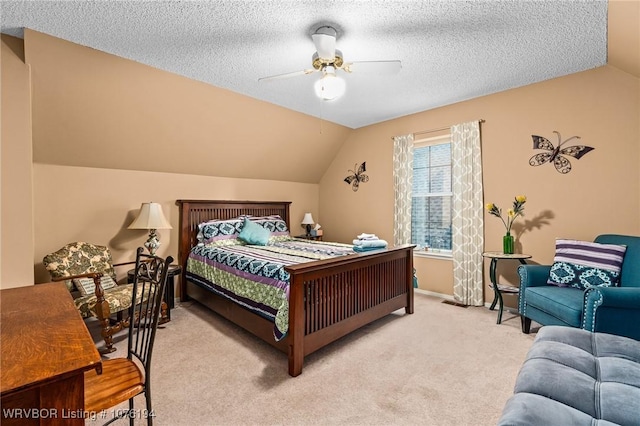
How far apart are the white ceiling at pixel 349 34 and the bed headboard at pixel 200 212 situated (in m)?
1.74

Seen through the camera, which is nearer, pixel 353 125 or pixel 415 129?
pixel 415 129

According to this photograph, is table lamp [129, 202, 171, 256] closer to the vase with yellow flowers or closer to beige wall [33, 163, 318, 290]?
beige wall [33, 163, 318, 290]

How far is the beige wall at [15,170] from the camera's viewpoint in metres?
2.56

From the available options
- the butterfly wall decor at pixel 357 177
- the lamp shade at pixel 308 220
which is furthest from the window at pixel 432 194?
the lamp shade at pixel 308 220

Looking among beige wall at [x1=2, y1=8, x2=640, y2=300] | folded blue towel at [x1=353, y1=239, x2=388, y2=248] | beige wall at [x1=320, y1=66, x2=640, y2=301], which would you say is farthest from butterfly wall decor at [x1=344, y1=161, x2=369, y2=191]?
folded blue towel at [x1=353, y1=239, x2=388, y2=248]

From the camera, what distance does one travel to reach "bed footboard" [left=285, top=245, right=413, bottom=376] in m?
2.30

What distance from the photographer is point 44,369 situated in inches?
35.7

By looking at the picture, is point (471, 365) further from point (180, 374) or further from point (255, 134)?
point (255, 134)

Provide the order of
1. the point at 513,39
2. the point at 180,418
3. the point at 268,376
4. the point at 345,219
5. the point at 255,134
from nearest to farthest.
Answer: the point at 180,418
the point at 268,376
the point at 513,39
the point at 255,134
the point at 345,219

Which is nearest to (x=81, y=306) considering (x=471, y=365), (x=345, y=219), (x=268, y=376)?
(x=268, y=376)

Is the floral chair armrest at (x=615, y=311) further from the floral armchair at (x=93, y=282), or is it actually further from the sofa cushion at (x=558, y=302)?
the floral armchair at (x=93, y=282)

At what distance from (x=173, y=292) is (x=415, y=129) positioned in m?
3.97

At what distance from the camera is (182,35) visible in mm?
2396

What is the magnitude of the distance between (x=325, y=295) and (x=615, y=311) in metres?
2.10
